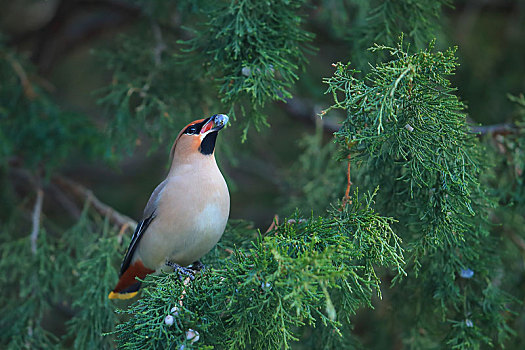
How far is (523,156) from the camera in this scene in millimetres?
3543

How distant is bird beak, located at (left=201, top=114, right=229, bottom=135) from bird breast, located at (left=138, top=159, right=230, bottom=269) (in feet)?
0.72

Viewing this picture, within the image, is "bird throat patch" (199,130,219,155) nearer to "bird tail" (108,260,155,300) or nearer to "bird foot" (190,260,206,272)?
"bird foot" (190,260,206,272)

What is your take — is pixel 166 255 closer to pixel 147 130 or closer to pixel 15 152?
pixel 147 130

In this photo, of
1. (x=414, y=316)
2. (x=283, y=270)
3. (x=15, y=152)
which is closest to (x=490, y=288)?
(x=414, y=316)

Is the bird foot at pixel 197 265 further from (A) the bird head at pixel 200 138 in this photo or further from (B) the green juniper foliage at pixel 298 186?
(A) the bird head at pixel 200 138

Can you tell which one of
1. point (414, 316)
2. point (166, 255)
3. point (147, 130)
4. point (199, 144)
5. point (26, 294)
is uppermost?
point (199, 144)

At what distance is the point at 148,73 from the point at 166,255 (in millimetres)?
1609

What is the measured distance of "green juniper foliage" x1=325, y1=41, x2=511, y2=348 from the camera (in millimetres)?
2523

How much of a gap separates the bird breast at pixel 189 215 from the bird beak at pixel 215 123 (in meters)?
0.22

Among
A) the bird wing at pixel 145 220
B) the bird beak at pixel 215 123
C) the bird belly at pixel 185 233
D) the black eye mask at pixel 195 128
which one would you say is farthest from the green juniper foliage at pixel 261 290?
the black eye mask at pixel 195 128

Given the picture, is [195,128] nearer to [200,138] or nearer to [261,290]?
[200,138]

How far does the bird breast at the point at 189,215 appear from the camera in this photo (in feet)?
10.8

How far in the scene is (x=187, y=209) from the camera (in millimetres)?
3346

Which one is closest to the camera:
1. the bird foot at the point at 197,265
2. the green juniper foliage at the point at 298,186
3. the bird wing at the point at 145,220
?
the green juniper foliage at the point at 298,186
